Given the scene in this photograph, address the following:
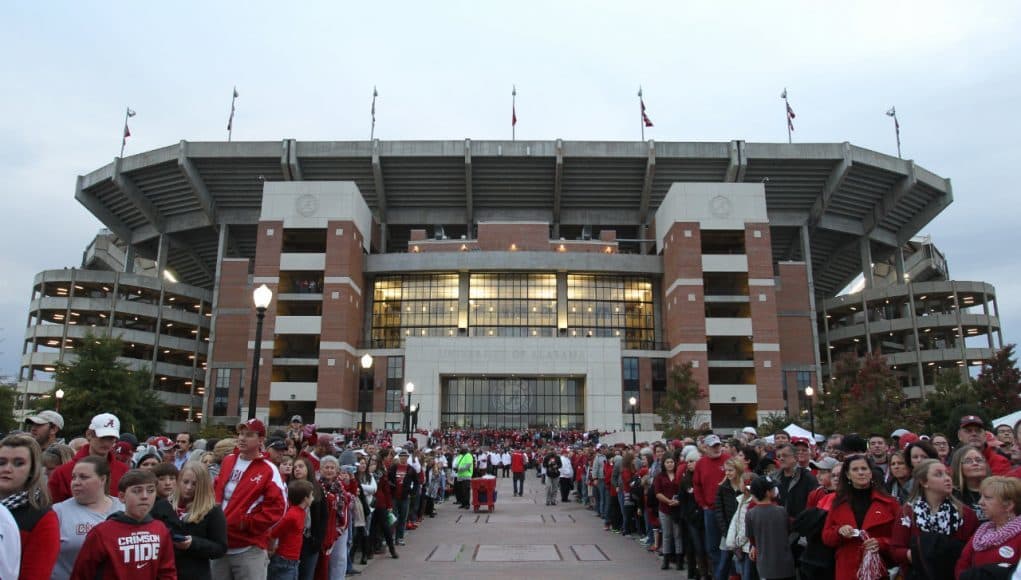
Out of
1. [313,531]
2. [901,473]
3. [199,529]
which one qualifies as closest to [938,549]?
[901,473]

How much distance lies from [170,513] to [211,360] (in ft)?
200

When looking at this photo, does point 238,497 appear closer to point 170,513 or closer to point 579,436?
point 170,513

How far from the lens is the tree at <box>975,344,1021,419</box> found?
30.1m

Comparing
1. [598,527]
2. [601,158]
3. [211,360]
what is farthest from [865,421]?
[211,360]

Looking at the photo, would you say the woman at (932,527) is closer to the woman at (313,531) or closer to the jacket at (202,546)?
the jacket at (202,546)

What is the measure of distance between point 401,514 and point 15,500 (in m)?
11.7

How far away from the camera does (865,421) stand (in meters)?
28.5

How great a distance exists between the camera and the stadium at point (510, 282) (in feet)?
190

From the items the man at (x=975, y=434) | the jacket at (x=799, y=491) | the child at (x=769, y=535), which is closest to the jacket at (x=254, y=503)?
the child at (x=769, y=535)

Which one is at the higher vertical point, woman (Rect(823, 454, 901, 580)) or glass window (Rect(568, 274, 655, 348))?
glass window (Rect(568, 274, 655, 348))

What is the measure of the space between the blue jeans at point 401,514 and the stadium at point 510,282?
41.8 metres

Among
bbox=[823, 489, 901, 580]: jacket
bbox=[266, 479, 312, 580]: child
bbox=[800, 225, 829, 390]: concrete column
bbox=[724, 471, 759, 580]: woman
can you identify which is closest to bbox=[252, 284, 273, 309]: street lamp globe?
bbox=[266, 479, 312, 580]: child

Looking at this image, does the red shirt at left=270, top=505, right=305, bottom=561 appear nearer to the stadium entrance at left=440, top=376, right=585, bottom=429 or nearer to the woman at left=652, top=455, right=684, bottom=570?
the woman at left=652, top=455, right=684, bottom=570

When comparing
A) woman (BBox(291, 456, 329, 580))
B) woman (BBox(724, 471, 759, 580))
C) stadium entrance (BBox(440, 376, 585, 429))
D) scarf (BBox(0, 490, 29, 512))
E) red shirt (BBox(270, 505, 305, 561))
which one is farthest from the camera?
stadium entrance (BBox(440, 376, 585, 429))
